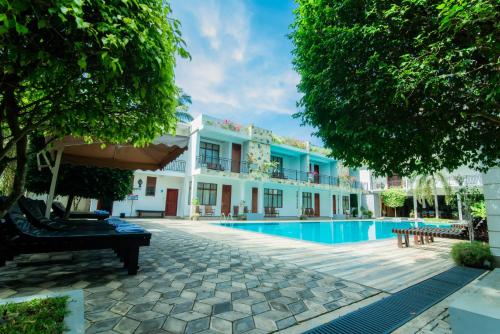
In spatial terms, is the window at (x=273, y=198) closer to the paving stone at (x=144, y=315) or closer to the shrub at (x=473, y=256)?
the shrub at (x=473, y=256)

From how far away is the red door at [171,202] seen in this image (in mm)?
16578

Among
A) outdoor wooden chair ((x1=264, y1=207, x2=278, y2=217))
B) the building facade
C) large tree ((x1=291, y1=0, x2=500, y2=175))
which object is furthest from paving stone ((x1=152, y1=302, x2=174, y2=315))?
the building facade

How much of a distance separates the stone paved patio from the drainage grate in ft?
0.69

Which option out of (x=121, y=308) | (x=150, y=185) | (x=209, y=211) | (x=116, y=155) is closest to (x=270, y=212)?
(x=209, y=211)

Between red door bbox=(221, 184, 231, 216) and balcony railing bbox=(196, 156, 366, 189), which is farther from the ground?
balcony railing bbox=(196, 156, 366, 189)

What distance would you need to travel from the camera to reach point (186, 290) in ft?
8.85

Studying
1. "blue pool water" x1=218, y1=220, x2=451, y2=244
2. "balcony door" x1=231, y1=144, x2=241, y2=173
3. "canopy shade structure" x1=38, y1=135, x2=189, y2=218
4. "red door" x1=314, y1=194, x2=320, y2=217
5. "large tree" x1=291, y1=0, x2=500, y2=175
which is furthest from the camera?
"red door" x1=314, y1=194, x2=320, y2=217

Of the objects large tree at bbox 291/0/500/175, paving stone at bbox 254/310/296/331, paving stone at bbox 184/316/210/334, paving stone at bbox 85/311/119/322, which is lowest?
paving stone at bbox 254/310/296/331

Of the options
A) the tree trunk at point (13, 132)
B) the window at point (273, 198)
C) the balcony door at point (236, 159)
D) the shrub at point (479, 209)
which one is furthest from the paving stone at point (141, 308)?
the window at point (273, 198)

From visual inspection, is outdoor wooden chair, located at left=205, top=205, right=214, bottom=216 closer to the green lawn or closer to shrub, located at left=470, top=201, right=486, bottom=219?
shrub, located at left=470, top=201, right=486, bottom=219

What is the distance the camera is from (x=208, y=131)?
631 inches

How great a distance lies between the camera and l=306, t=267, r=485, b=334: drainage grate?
2041 mm

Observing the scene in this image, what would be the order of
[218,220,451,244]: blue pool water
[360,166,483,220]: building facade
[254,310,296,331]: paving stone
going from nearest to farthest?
[254,310,296,331]: paving stone → [218,220,451,244]: blue pool water → [360,166,483,220]: building facade

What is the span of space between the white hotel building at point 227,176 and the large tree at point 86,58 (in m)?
13.2
